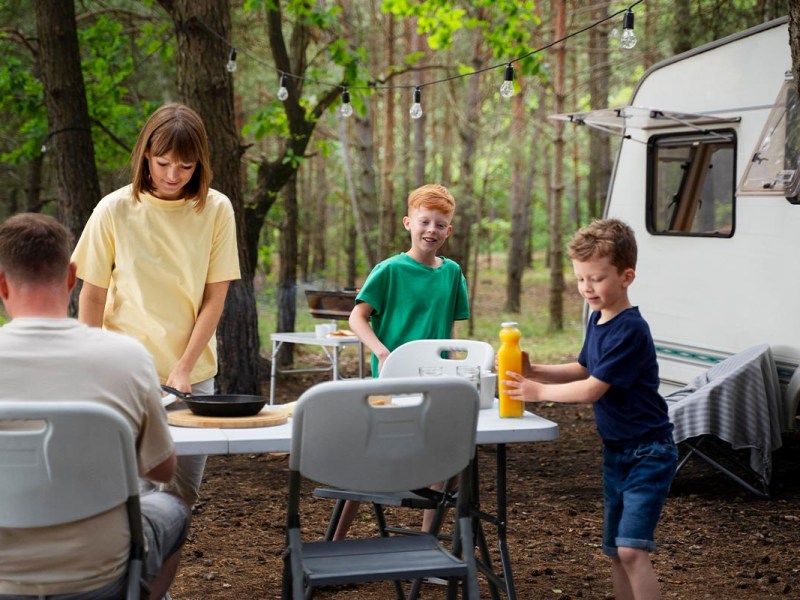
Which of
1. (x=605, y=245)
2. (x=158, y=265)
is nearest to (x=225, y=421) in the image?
(x=158, y=265)

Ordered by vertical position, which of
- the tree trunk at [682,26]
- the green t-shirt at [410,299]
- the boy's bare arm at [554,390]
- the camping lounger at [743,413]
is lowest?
the camping lounger at [743,413]

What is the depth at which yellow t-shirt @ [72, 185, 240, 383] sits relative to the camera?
335 cm

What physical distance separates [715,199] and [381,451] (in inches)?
190

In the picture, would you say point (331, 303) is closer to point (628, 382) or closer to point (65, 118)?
point (65, 118)

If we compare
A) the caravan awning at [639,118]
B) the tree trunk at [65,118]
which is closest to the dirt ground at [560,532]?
the caravan awning at [639,118]

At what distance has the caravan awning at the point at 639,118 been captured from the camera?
6695 millimetres

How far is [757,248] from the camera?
6117 millimetres

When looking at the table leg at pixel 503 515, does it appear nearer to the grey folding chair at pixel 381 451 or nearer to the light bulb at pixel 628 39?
the grey folding chair at pixel 381 451

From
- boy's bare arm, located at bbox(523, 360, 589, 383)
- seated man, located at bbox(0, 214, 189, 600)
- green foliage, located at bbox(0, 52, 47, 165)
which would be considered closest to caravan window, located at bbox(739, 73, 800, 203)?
boy's bare arm, located at bbox(523, 360, 589, 383)

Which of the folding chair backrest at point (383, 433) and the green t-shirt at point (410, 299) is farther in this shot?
the green t-shirt at point (410, 299)

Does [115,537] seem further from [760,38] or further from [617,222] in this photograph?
[760,38]

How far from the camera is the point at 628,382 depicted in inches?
117

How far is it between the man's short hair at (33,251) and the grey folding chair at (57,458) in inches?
11.1

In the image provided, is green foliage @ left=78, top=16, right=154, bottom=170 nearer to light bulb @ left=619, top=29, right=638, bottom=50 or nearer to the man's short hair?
light bulb @ left=619, top=29, right=638, bottom=50
